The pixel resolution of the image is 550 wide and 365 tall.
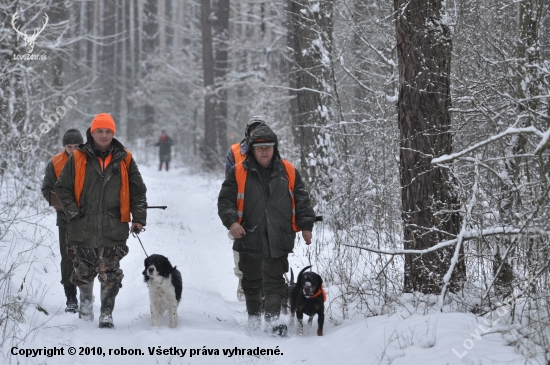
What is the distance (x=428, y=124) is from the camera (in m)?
5.62

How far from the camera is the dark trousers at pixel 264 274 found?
6.02m

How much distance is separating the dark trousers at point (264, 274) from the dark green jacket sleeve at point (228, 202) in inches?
19.3

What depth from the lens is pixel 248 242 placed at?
19.6ft

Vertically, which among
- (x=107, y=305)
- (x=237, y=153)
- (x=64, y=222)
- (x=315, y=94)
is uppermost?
(x=315, y=94)

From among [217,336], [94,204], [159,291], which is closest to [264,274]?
[217,336]

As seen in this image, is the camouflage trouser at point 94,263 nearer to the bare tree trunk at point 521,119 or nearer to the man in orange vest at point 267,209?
the man in orange vest at point 267,209

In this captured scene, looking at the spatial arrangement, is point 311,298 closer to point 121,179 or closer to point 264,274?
point 264,274

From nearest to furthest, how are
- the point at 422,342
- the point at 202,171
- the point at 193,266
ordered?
the point at 422,342 < the point at 193,266 < the point at 202,171

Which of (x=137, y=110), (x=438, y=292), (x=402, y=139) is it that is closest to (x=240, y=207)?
(x=402, y=139)

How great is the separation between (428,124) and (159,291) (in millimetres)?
3201

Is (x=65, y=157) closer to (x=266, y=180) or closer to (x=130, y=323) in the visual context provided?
(x=130, y=323)

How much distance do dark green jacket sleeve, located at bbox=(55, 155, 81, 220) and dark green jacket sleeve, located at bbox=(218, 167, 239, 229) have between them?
1442mm

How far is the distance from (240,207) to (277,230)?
1.46 feet

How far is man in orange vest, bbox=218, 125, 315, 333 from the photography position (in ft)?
19.4
